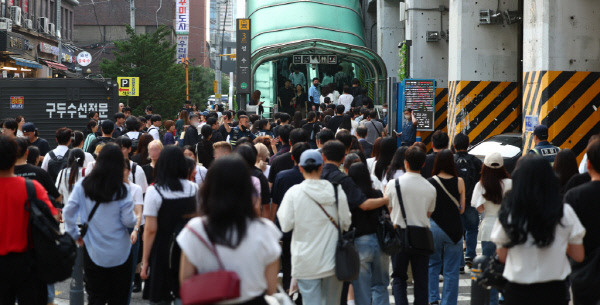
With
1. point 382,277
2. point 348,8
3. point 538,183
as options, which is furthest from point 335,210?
point 348,8

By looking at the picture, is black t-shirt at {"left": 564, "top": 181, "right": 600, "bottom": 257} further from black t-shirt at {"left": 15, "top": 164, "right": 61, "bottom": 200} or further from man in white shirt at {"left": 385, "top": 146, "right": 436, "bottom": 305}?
black t-shirt at {"left": 15, "top": 164, "right": 61, "bottom": 200}

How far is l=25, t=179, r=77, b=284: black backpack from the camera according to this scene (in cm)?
628

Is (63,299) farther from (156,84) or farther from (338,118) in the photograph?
(156,84)

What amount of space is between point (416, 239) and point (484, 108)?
10691mm

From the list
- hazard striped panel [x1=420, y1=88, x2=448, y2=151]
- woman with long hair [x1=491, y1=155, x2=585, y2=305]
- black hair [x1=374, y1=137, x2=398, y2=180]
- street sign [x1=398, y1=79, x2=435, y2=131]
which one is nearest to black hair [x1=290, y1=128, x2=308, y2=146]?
black hair [x1=374, y1=137, x2=398, y2=180]

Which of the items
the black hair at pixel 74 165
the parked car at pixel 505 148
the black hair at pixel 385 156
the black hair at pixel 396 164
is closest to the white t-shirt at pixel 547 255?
the black hair at pixel 396 164

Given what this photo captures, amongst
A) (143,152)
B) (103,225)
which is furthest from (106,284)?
(143,152)

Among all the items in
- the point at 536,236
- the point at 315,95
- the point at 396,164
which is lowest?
the point at 536,236

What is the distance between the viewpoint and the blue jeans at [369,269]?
7.66m

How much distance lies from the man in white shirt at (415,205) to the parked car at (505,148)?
7813 mm

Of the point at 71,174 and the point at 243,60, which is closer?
the point at 71,174

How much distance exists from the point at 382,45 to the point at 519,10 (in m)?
11.9

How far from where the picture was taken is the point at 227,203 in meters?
4.24

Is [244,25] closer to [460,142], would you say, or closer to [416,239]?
[460,142]
